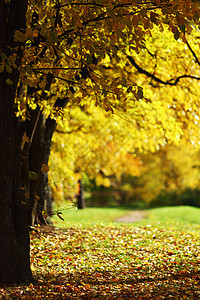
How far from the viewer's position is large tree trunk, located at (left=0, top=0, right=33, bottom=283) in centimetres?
541

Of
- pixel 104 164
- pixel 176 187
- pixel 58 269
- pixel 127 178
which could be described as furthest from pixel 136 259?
pixel 127 178

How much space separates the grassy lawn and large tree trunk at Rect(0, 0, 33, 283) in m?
0.35

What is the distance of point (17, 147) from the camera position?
565 centimetres

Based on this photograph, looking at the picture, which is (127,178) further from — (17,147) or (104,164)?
(17,147)

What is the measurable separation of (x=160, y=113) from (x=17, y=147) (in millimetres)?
7960

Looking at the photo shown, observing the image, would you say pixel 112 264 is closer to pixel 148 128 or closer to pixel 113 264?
pixel 113 264

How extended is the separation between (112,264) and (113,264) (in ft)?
0.07

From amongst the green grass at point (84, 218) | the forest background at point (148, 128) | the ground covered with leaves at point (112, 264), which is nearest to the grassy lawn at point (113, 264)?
the ground covered with leaves at point (112, 264)

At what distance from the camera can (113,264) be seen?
7.32 m

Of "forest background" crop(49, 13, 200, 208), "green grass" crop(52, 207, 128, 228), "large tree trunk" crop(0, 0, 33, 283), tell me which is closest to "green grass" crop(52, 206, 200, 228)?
→ "green grass" crop(52, 207, 128, 228)

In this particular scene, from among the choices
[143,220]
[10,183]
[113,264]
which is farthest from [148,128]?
[10,183]

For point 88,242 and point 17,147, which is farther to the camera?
point 88,242

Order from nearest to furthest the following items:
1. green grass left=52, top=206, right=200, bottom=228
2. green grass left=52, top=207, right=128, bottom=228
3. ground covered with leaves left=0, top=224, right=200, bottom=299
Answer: ground covered with leaves left=0, top=224, right=200, bottom=299
green grass left=52, top=207, right=128, bottom=228
green grass left=52, top=206, right=200, bottom=228

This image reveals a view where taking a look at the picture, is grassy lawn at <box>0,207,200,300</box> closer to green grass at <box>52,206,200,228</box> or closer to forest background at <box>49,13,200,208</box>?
forest background at <box>49,13,200,208</box>
